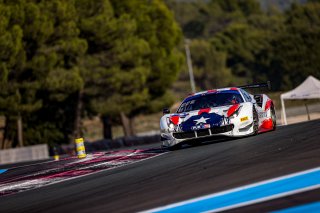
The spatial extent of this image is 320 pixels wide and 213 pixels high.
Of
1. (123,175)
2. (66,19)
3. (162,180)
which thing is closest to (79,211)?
(162,180)

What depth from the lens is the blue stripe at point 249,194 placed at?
660cm

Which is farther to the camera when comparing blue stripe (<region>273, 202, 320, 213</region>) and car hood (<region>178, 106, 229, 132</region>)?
car hood (<region>178, 106, 229, 132</region>)

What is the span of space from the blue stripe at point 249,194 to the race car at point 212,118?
5757 millimetres

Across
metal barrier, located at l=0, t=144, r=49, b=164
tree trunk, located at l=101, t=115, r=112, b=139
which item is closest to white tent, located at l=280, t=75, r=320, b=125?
metal barrier, located at l=0, t=144, r=49, b=164

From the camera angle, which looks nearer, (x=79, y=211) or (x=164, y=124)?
(x=79, y=211)

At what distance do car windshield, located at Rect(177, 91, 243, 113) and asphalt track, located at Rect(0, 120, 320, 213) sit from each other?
253 cm

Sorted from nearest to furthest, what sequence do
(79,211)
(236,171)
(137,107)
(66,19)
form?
1. (79,211)
2. (236,171)
3. (66,19)
4. (137,107)

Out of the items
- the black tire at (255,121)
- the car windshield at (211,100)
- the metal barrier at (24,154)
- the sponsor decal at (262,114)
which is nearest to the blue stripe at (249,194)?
the black tire at (255,121)

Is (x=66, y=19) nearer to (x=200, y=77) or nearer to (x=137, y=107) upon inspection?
(x=137, y=107)

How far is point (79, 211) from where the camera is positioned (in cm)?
711

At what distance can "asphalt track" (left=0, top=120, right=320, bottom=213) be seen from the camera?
7.16 m

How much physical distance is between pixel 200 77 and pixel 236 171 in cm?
7850

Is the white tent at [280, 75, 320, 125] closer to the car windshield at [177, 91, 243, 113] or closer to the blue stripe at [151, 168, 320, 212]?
the car windshield at [177, 91, 243, 113]

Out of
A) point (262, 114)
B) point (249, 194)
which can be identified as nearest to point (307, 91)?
point (262, 114)
